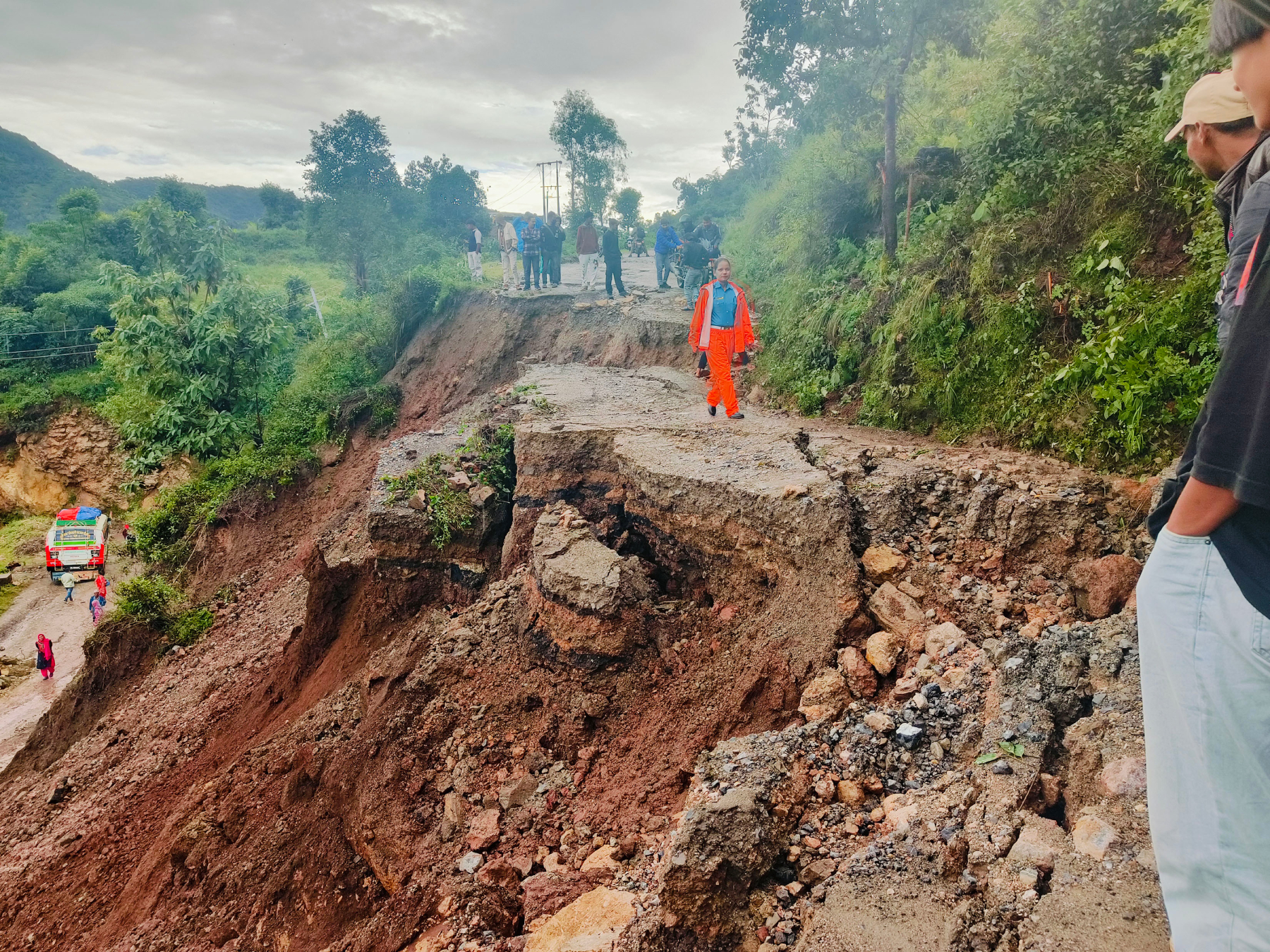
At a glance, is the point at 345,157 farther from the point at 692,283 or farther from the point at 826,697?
the point at 826,697

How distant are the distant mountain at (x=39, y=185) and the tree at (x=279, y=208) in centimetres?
291

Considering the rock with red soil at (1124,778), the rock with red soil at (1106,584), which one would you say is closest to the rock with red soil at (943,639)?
the rock with red soil at (1106,584)

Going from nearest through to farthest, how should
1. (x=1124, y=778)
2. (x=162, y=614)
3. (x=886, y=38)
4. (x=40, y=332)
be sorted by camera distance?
(x=1124, y=778) → (x=886, y=38) → (x=162, y=614) → (x=40, y=332)

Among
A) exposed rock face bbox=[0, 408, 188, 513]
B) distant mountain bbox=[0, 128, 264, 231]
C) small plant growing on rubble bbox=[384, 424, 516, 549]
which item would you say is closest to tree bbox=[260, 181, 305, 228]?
distant mountain bbox=[0, 128, 264, 231]

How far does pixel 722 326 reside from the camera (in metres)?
Result: 7.84

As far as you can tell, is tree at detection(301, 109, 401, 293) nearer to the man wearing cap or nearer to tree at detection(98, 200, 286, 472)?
tree at detection(98, 200, 286, 472)

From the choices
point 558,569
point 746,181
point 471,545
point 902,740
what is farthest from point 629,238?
point 902,740

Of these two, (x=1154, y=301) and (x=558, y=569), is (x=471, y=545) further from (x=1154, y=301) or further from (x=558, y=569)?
(x=1154, y=301)

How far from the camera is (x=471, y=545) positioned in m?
8.27

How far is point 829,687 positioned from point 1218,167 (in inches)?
132

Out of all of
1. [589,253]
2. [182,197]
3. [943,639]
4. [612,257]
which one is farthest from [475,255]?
[182,197]

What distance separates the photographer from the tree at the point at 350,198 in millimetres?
24281

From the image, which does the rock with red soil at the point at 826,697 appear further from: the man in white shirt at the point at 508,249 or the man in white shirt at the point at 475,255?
the man in white shirt at the point at 475,255

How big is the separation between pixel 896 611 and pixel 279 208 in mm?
50219
